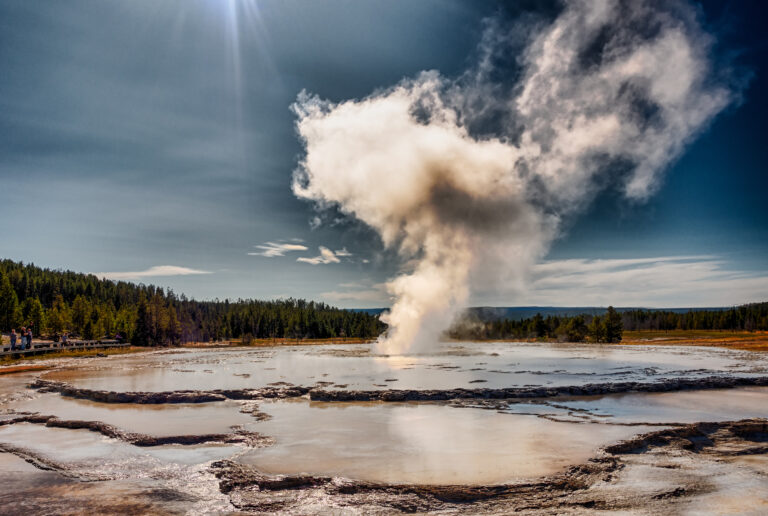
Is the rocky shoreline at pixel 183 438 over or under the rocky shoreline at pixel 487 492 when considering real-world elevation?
under

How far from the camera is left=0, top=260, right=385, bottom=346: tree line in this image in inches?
2995

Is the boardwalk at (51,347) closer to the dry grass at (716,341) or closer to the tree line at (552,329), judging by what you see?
the tree line at (552,329)

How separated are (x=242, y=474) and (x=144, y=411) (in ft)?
31.1

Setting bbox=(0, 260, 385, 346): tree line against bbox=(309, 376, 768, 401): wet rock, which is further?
bbox=(0, 260, 385, 346): tree line

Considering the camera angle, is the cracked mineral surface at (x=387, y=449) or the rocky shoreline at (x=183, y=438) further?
the rocky shoreline at (x=183, y=438)

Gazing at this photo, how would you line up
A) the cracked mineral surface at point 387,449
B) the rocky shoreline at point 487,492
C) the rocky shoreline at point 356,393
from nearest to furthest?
the rocky shoreline at point 487,492 < the cracked mineral surface at point 387,449 < the rocky shoreline at point 356,393

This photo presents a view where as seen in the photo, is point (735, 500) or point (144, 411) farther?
point (144, 411)

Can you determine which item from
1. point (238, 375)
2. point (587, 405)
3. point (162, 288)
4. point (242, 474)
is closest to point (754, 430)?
point (587, 405)

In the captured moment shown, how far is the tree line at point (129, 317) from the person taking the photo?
76.1m

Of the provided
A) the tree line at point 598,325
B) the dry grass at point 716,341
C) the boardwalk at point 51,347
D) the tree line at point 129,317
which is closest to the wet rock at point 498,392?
the boardwalk at point 51,347

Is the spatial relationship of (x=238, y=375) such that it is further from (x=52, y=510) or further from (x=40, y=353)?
(x=40, y=353)

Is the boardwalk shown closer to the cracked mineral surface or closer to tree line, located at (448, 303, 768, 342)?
the cracked mineral surface

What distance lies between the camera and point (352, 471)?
9242 millimetres

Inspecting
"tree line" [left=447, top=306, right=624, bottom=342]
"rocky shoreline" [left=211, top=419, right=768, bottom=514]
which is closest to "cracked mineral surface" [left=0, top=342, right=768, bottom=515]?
"rocky shoreline" [left=211, top=419, right=768, bottom=514]
